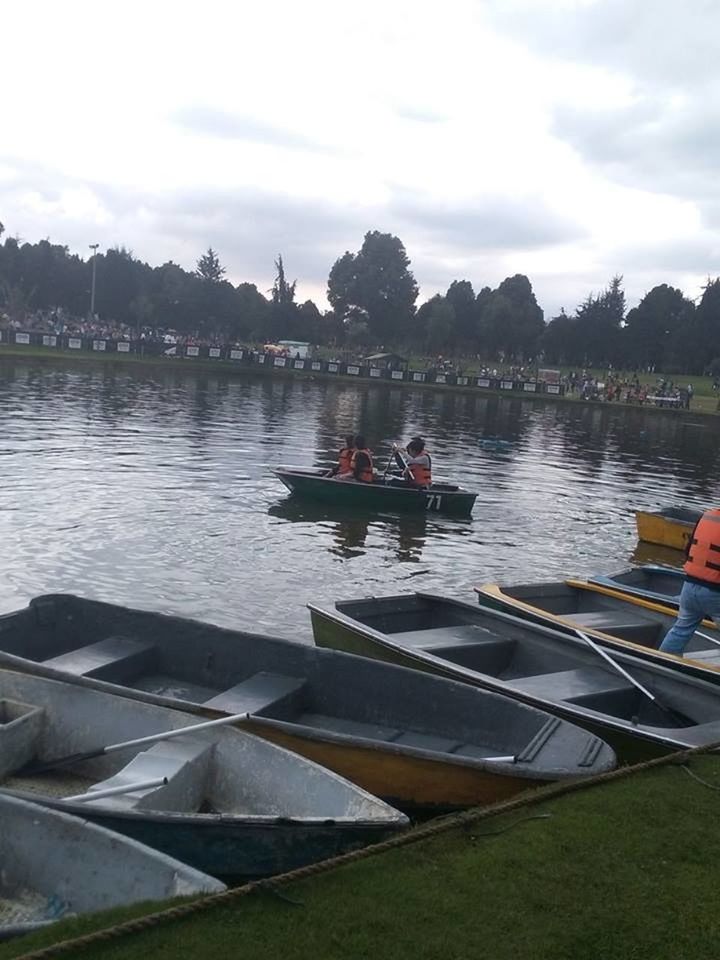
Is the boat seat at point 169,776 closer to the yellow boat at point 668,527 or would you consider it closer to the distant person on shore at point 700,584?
the distant person on shore at point 700,584

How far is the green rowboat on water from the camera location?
20.4 metres

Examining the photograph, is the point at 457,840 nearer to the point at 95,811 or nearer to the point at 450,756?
the point at 450,756

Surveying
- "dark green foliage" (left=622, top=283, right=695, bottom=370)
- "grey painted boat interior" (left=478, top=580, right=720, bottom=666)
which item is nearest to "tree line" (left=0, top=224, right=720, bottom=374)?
"dark green foliage" (left=622, top=283, right=695, bottom=370)

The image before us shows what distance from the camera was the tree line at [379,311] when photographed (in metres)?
102

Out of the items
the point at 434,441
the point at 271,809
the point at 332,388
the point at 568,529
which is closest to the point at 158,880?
the point at 271,809

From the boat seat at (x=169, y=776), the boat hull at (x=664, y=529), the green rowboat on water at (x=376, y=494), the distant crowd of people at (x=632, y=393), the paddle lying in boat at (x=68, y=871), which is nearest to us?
the paddle lying in boat at (x=68, y=871)

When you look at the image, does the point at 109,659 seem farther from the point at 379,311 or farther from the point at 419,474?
the point at 379,311

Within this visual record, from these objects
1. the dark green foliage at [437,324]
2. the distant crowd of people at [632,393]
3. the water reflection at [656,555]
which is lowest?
the water reflection at [656,555]

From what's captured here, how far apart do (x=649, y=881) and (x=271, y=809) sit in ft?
8.08

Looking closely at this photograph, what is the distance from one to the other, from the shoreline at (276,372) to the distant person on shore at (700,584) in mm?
59275

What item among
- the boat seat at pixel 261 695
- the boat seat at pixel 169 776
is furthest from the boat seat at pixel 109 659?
the boat seat at pixel 169 776

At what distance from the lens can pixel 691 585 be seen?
967 cm

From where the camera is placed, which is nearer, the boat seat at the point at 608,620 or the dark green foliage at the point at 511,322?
the boat seat at the point at 608,620

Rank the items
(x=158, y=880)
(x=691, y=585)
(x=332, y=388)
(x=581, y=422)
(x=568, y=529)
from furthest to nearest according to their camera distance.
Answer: (x=332, y=388), (x=581, y=422), (x=568, y=529), (x=691, y=585), (x=158, y=880)
